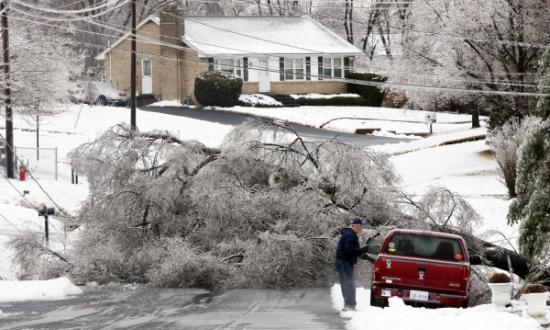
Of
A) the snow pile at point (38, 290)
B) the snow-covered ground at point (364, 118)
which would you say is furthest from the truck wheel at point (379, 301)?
the snow-covered ground at point (364, 118)

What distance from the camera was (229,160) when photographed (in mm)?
24859

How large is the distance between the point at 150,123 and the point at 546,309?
45.3 m

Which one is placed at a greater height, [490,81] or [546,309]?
[490,81]

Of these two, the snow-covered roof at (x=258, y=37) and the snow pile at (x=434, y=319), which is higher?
the snow-covered roof at (x=258, y=37)

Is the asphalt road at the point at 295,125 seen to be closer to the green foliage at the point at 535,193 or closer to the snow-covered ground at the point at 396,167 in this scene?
the snow-covered ground at the point at 396,167

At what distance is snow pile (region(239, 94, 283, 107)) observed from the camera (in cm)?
6881

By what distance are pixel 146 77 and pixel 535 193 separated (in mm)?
53487

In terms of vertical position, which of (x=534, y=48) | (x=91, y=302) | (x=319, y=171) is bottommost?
(x=91, y=302)

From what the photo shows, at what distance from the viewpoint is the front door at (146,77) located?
7431 cm

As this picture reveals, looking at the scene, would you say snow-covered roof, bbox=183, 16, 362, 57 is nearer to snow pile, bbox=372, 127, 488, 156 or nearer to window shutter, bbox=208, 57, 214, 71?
window shutter, bbox=208, 57, 214, 71

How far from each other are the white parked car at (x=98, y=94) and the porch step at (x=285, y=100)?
9164 millimetres

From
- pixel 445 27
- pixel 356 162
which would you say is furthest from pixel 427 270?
pixel 445 27

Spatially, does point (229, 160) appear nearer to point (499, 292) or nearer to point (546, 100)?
point (546, 100)

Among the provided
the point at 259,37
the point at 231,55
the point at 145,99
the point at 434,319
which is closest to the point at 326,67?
the point at 259,37
